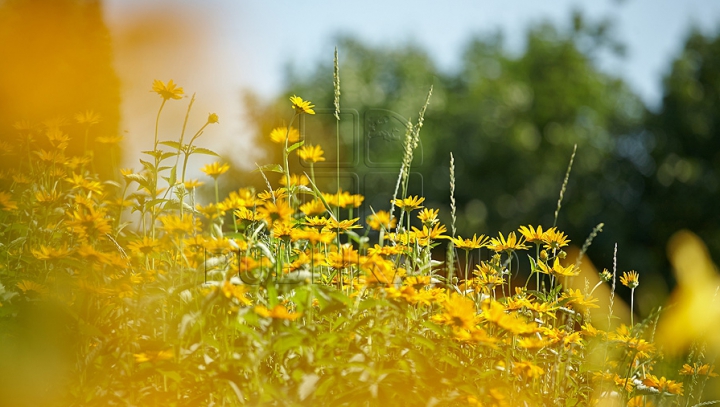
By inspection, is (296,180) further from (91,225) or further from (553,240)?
(553,240)

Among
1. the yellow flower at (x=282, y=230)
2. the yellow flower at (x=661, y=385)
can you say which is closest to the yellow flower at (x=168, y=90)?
the yellow flower at (x=282, y=230)

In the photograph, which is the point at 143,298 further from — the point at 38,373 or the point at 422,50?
the point at 422,50

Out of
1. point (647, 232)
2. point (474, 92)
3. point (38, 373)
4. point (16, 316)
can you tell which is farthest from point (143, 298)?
point (474, 92)

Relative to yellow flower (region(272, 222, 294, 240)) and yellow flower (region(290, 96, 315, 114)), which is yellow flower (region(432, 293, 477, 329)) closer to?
yellow flower (region(272, 222, 294, 240))

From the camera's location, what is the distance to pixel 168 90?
189 cm

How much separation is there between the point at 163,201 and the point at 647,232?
13.5 meters

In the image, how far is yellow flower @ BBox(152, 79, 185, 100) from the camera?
1883mm

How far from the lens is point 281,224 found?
5.36ft

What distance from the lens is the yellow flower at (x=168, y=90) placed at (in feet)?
6.18

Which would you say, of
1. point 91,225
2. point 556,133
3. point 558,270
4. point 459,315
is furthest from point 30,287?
point 556,133

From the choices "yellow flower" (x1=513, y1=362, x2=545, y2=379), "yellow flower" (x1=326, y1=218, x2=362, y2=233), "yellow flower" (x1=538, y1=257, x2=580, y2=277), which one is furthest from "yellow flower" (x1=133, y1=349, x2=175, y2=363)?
"yellow flower" (x1=538, y1=257, x2=580, y2=277)

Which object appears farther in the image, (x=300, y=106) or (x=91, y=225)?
(x=300, y=106)

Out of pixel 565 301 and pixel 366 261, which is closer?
pixel 366 261

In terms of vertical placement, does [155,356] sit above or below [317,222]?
below
